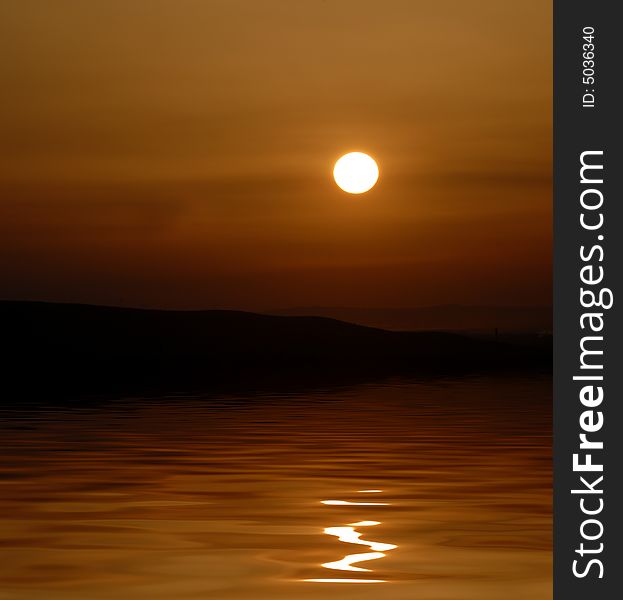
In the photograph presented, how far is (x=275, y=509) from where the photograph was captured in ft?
51.1

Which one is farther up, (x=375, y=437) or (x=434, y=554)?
(x=375, y=437)

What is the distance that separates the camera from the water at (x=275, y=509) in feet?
38.3

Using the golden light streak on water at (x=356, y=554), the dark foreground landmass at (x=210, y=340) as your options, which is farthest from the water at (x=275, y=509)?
the dark foreground landmass at (x=210, y=340)

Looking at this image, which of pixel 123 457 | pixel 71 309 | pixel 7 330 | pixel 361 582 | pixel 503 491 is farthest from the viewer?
pixel 71 309

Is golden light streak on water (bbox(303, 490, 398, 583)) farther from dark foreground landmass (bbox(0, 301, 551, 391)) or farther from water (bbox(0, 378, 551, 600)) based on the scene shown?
dark foreground landmass (bbox(0, 301, 551, 391))

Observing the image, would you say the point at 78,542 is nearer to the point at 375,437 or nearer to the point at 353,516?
the point at 353,516

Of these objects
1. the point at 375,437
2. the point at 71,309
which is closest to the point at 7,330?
the point at 71,309

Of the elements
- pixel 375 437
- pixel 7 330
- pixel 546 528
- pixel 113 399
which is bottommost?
pixel 546 528

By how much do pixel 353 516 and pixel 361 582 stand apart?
11.7 feet

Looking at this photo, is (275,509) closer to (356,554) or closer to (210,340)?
(356,554)

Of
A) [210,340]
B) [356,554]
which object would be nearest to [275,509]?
[356,554]

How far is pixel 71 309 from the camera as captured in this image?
113125mm

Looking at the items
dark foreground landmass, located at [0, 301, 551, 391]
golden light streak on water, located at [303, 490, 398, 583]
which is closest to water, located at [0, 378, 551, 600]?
golden light streak on water, located at [303, 490, 398, 583]

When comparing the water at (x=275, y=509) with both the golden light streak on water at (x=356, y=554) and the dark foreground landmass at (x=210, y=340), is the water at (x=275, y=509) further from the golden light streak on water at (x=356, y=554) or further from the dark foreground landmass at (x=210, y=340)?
the dark foreground landmass at (x=210, y=340)
